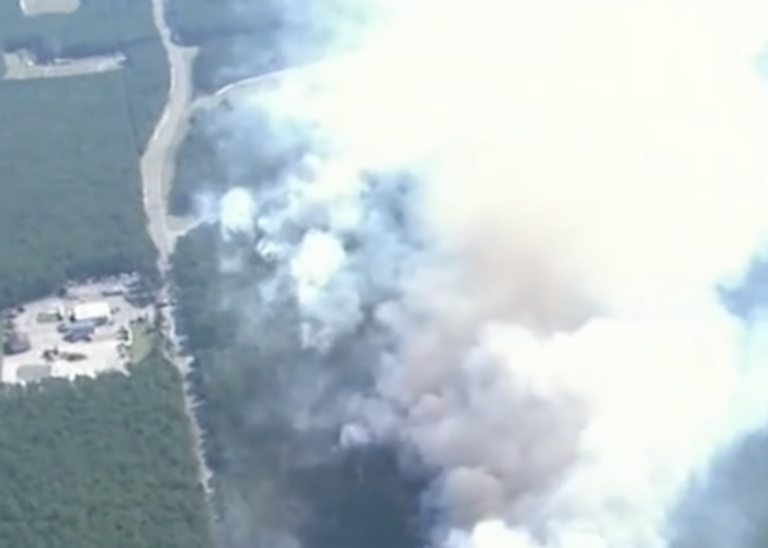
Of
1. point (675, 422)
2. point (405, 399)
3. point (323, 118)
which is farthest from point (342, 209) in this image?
point (675, 422)

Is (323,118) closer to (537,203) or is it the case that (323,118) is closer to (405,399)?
(537,203)

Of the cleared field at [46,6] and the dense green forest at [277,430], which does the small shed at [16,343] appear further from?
the cleared field at [46,6]

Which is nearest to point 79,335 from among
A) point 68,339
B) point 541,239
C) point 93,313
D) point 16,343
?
point 68,339

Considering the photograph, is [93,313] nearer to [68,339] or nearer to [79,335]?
[79,335]

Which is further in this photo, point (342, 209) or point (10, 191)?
point (10, 191)

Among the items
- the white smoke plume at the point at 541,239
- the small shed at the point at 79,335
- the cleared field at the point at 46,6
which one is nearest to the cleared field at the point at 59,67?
the cleared field at the point at 46,6

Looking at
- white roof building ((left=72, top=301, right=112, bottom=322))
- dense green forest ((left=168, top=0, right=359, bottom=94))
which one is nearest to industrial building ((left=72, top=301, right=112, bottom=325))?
white roof building ((left=72, top=301, right=112, bottom=322))

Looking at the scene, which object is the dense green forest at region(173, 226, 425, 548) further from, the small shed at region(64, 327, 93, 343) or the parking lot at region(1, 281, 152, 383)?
the small shed at region(64, 327, 93, 343)
